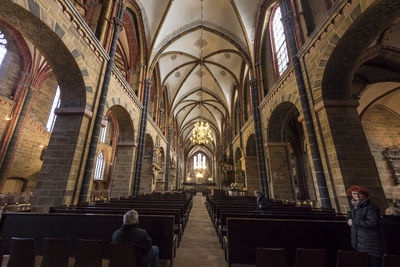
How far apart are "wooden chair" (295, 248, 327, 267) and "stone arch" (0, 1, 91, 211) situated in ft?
19.1

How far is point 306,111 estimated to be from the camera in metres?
5.82

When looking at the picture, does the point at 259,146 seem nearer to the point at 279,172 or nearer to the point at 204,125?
the point at 279,172

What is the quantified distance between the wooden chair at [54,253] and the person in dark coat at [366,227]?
359 cm

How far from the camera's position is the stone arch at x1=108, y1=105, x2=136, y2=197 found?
905 centimetres

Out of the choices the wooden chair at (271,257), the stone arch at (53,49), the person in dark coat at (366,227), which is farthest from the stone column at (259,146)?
the stone arch at (53,49)

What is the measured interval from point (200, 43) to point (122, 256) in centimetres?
1564

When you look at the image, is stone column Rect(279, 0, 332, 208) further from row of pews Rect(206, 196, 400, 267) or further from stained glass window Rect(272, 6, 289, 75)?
row of pews Rect(206, 196, 400, 267)

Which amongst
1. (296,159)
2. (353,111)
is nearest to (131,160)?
(353,111)

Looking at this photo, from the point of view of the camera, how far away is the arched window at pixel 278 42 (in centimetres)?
875

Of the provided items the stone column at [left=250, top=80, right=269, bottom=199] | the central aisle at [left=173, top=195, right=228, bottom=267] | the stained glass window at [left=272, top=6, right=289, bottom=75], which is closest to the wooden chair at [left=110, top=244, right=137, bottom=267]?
the central aisle at [left=173, top=195, right=228, bottom=267]

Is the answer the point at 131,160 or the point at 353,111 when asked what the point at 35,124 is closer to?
the point at 131,160

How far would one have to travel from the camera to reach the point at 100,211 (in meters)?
3.63

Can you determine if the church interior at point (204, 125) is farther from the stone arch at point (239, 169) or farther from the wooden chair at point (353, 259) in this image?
the stone arch at point (239, 169)

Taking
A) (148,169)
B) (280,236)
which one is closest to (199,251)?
(280,236)
